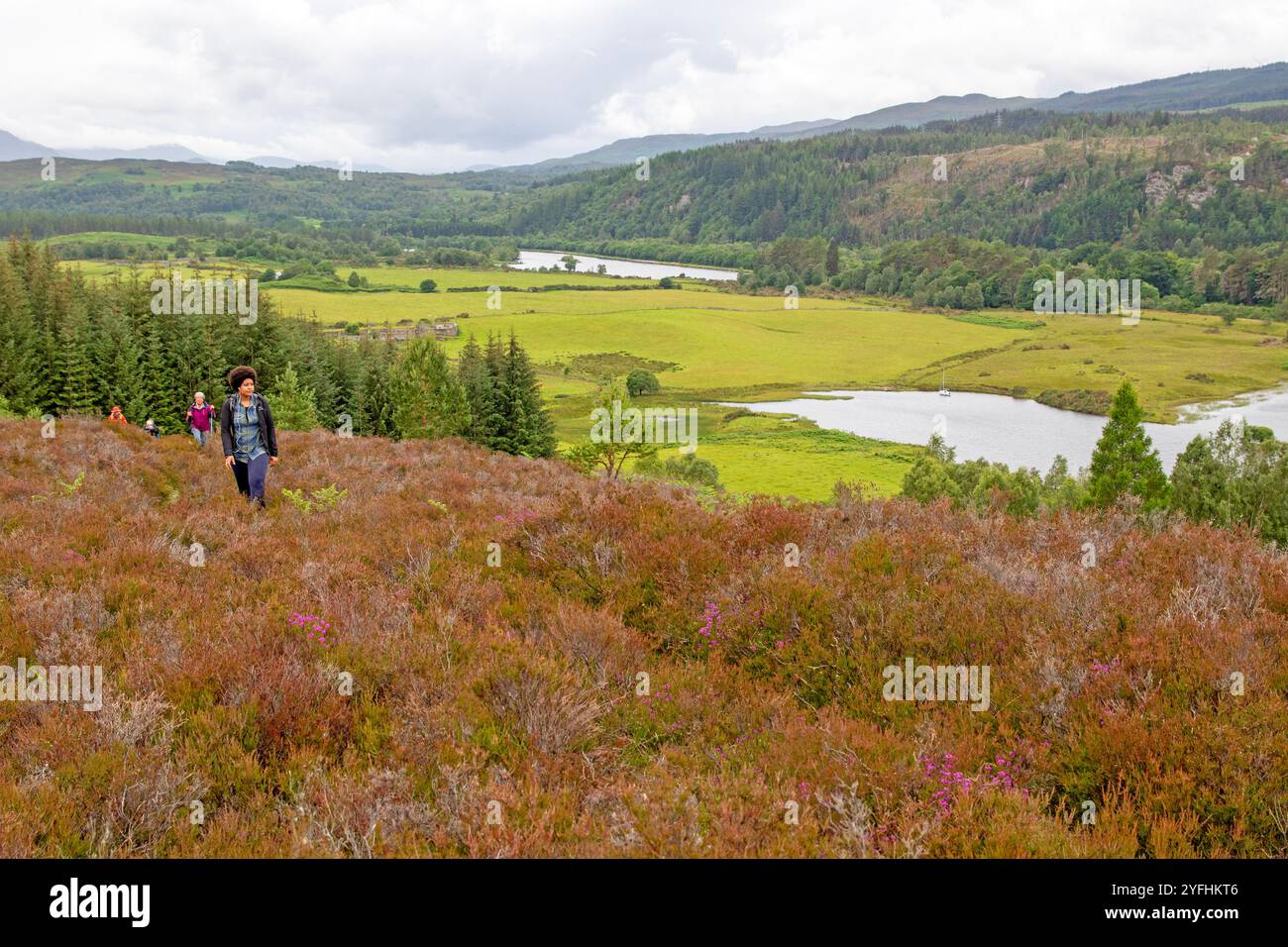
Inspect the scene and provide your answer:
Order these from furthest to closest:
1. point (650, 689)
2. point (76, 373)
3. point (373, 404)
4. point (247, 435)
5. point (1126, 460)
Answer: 1. point (373, 404)
2. point (1126, 460)
3. point (76, 373)
4. point (247, 435)
5. point (650, 689)

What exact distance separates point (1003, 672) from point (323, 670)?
494 cm

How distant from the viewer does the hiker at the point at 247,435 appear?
12016 millimetres

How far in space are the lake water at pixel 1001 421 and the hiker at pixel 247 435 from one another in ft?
249

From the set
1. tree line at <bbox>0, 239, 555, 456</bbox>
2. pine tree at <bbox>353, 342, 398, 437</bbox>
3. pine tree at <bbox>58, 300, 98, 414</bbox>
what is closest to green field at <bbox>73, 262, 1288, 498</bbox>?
tree line at <bbox>0, 239, 555, 456</bbox>

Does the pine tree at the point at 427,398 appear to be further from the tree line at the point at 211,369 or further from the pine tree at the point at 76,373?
the pine tree at the point at 76,373

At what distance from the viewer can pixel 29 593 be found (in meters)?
6.98

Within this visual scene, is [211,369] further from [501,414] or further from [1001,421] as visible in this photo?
[1001,421]

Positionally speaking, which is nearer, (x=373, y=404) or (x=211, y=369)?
(x=211, y=369)

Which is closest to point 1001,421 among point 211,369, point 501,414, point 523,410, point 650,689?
point 523,410

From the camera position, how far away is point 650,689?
5918 mm

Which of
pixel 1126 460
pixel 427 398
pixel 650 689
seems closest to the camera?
pixel 650 689

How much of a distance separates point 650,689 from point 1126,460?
55301 mm
